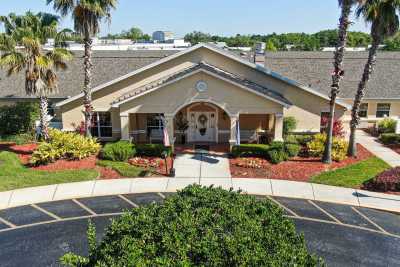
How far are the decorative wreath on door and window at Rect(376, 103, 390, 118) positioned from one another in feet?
49.0

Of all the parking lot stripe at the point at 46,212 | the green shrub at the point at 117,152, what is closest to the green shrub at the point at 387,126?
the green shrub at the point at 117,152

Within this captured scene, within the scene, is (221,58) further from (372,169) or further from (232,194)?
(232,194)

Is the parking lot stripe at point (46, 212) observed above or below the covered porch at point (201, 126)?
below

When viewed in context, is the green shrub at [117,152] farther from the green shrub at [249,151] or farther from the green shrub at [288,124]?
the green shrub at [288,124]

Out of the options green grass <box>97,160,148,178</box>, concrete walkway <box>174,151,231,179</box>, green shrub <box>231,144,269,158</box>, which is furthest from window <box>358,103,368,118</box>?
green grass <box>97,160,148,178</box>

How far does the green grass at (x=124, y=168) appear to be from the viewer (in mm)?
22188

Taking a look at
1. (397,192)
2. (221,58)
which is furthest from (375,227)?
(221,58)

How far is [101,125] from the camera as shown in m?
28.5

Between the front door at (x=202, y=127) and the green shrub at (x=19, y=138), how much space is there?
11.6 m

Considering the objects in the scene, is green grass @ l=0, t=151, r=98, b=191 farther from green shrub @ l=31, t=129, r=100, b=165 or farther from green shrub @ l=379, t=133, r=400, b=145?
green shrub @ l=379, t=133, r=400, b=145

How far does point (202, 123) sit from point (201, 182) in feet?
25.8

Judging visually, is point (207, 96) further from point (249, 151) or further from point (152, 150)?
point (152, 150)

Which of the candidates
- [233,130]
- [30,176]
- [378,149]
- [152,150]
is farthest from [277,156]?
[30,176]

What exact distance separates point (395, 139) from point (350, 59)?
10.6 meters
